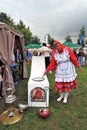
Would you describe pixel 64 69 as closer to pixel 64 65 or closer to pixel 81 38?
pixel 64 65

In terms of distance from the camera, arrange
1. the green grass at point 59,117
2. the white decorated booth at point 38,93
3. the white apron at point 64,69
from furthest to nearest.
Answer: the white apron at point 64,69 → the white decorated booth at point 38,93 → the green grass at point 59,117

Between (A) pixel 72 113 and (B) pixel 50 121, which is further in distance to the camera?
(A) pixel 72 113

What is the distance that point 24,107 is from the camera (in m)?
4.05

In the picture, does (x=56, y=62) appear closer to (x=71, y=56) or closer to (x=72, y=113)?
(x=71, y=56)

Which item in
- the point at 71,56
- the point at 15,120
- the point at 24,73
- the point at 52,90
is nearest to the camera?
the point at 15,120

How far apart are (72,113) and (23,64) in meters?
4.30

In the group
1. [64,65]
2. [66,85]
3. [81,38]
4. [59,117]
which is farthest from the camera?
[81,38]

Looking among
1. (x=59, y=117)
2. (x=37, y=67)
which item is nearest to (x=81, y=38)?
(x=37, y=67)

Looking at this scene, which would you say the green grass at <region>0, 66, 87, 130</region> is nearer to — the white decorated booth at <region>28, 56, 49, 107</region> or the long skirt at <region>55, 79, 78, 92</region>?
the white decorated booth at <region>28, 56, 49, 107</region>

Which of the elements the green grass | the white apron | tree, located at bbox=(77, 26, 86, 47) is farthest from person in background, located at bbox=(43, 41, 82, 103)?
tree, located at bbox=(77, 26, 86, 47)

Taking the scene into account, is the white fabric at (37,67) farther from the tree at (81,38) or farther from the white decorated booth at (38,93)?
the tree at (81,38)

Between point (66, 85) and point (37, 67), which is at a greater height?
point (37, 67)

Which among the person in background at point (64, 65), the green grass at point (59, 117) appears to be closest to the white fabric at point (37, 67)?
the person in background at point (64, 65)

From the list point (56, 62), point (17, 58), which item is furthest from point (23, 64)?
point (56, 62)
